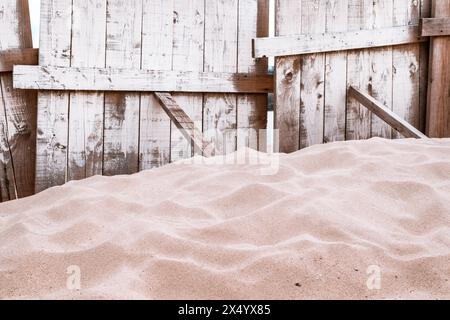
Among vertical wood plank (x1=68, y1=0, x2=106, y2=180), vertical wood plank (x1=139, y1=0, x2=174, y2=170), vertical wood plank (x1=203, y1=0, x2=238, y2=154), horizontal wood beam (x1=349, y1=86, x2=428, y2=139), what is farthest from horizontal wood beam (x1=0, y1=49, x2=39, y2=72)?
horizontal wood beam (x1=349, y1=86, x2=428, y2=139)

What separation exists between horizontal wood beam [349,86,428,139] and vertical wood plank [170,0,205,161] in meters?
1.21

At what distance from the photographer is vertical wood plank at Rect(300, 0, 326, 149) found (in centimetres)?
372

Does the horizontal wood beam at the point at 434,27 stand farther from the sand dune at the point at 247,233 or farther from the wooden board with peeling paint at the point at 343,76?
the sand dune at the point at 247,233

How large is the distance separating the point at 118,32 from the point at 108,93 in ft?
1.44

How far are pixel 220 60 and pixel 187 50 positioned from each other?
26 centimetres

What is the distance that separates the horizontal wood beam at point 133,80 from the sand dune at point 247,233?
83 centimetres

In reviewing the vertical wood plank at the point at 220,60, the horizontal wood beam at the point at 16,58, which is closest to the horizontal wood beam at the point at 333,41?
the vertical wood plank at the point at 220,60

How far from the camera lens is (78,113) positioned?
3.37 m

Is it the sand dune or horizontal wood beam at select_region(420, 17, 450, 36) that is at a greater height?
horizontal wood beam at select_region(420, 17, 450, 36)

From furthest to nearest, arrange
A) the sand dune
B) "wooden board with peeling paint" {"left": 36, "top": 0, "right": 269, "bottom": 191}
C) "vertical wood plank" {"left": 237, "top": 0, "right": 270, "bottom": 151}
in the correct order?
"vertical wood plank" {"left": 237, "top": 0, "right": 270, "bottom": 151}
"wooden board with peeling paint" {"left": 36, "top": 0, "right": 269, "bottom": 191}
the sand dune

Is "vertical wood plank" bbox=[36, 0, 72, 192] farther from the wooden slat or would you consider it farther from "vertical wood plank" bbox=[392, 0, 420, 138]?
the wooden slat

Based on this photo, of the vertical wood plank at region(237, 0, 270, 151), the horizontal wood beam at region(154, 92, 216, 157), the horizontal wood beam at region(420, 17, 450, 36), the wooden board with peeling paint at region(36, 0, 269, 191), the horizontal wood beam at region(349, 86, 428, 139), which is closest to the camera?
the horizontal wood beam at region(154, 92, 216, 157)

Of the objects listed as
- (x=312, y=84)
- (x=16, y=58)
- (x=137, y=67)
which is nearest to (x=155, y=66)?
(x=137, y=67)
